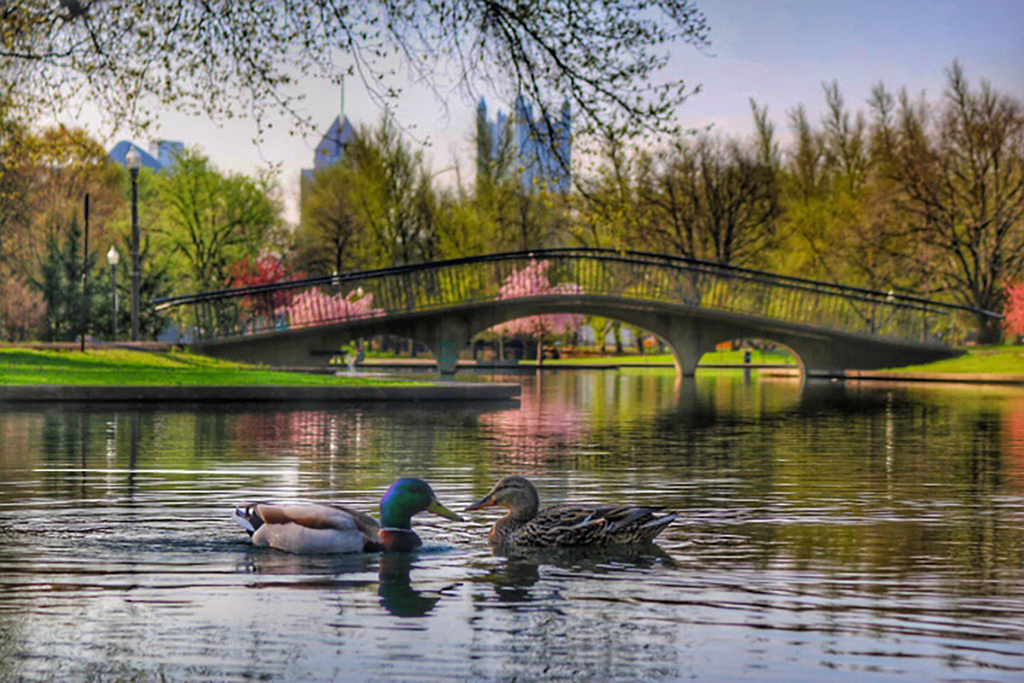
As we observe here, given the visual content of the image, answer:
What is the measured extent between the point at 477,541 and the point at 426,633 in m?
3.52

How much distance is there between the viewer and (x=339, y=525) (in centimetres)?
983

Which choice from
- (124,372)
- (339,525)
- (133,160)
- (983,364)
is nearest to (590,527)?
(339,525)

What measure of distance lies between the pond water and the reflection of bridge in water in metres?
31.9

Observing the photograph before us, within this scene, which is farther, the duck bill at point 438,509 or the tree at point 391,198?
the tree at point 391,198

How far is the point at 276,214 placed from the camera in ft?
307

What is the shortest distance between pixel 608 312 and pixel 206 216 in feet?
117

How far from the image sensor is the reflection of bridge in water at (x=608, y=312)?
52875 millimetres

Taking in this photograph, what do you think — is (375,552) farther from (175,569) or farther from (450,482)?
(450,482)

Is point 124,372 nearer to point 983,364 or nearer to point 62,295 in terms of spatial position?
point 62,295

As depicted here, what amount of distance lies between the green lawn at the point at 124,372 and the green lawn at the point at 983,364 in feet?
87.5

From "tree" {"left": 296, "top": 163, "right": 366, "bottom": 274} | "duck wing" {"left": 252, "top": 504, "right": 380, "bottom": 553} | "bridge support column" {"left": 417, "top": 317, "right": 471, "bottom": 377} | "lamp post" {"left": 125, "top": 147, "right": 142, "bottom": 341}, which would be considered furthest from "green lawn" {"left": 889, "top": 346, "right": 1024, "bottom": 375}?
"duck wing" {"left": 252, "top": 504, "right": 380, "bottom": 553}

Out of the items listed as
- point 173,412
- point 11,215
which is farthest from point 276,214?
point 173,412

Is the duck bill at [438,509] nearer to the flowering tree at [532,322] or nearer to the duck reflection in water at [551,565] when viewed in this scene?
the duck reflection in water at [551,565]

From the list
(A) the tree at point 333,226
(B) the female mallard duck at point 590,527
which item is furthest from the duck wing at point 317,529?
(A) the tree at point 333,226
